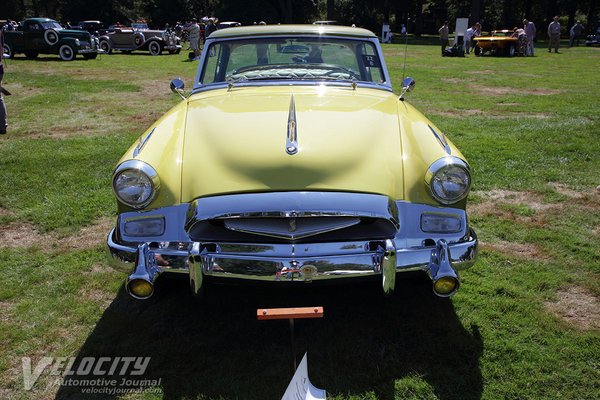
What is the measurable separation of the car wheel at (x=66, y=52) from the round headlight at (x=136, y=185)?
19.5m

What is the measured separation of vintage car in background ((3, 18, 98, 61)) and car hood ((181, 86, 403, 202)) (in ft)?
61.7

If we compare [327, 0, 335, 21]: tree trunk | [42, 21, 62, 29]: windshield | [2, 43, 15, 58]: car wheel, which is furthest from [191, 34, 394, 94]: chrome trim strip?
[327, 0, 335, 21]: tree trunk

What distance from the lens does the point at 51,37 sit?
19.3m

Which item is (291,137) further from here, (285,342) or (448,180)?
(285,342)

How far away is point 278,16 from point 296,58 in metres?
47.8

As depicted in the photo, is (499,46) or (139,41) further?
(139,41)

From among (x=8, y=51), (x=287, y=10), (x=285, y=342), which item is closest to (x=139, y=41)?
(x=8, y=51)

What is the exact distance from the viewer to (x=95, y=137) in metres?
7.55

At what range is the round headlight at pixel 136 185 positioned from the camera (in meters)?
2.74

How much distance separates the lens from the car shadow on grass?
2531 millimetres

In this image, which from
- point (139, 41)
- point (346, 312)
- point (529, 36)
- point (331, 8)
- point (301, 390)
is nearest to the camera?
point (301, 390)

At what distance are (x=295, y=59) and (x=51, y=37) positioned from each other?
18.4 meters

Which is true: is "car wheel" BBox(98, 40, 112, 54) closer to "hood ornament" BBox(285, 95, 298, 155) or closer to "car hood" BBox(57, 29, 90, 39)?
"car hood" BBox(57, 29, 90, 39)

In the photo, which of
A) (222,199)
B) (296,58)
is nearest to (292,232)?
(222,199)
